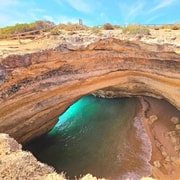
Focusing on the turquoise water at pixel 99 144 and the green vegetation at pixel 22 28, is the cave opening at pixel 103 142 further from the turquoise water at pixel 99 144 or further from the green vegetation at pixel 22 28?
the green vegetation at pixel 22 28

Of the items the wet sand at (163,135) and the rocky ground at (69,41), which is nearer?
the rocky ground at (69,41)

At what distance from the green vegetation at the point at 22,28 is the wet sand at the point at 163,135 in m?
9.10

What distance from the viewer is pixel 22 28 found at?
17.5 m

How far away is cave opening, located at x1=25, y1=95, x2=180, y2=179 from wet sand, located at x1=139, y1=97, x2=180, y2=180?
0.34 feet

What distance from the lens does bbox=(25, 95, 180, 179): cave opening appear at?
1393cm

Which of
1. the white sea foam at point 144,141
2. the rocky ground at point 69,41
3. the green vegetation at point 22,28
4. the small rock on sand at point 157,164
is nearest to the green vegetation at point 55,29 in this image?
the green vegetation at point 22,28

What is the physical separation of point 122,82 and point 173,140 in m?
4.92

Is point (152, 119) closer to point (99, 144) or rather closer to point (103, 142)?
point (103, 142)

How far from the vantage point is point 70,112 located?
72.8 feet

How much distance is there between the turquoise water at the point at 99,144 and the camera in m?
13.9

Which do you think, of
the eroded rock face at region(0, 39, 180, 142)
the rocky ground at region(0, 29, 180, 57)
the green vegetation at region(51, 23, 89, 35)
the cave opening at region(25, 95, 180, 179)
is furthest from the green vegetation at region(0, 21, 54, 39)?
the cave opening at region(25, 95, 180, 179)

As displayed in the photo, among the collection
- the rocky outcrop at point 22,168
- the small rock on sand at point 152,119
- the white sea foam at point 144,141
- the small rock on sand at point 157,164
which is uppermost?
the rocky outcrop at point 22,168

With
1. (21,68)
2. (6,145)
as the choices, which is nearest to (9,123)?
(21,68)

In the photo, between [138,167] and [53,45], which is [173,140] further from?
[53,45]
